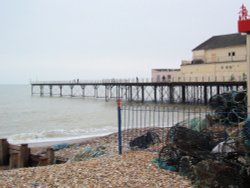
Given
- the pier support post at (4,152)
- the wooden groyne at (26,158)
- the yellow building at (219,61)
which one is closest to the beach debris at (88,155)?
the wooden groyne at (26,158)

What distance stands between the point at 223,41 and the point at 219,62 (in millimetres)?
6601

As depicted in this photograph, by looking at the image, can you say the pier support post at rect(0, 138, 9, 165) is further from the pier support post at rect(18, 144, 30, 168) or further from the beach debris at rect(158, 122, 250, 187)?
the beach debris at rect(158, 122, 250, 187)

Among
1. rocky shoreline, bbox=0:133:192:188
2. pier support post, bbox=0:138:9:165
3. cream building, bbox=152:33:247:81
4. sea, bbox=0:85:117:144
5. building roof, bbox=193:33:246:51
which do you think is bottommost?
sea, bbox=0:85:117:144

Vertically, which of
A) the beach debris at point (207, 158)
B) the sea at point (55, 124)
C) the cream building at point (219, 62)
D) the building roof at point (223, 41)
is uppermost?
the building roof at point (223, 41)

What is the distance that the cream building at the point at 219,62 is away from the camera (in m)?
33.6

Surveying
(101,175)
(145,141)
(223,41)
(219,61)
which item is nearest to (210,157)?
(101,175)

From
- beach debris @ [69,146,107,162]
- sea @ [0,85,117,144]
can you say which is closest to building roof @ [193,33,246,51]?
sea @ [0,85,117,144]

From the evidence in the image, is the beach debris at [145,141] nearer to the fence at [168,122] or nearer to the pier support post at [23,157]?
the fence at [168,122]

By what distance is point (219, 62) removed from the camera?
3528 centimetres

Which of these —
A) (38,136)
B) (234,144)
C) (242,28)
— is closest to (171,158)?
(234,144)

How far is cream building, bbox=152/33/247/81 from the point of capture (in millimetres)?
33612

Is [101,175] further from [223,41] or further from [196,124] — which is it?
[223,41]

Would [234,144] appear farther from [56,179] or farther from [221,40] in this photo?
[221,40]

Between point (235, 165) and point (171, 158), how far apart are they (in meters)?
1.32
